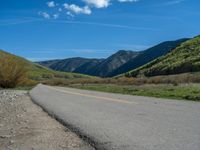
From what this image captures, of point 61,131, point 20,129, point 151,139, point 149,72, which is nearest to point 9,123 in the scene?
point 20,129

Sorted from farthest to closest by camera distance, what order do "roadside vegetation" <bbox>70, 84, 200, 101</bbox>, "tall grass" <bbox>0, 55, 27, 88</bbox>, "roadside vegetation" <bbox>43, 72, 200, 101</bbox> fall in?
"tall grass" <bbox>0, 55, 27, 88</bbox> < "roadside vegetation" <bbox>43, 72, 200, 101</bbox> < "roadside vegetation" <bbox>70, 84, 200, 101</bbox>

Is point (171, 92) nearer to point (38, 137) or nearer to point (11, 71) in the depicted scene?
point (38, 137)

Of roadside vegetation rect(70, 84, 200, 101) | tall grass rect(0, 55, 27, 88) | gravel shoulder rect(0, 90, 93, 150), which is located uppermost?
tall grass rect(0, 55, 27, 88)

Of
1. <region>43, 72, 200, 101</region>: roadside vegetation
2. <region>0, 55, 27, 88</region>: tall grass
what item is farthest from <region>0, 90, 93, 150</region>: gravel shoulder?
<region>0, 55, 27, 88</region>: tall grass

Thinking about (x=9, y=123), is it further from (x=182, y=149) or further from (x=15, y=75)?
(x=15, y=75)

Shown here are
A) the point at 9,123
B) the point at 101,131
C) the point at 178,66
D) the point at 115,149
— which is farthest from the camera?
the point at 178,66

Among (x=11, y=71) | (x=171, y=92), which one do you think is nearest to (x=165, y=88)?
(x=171, y=92)

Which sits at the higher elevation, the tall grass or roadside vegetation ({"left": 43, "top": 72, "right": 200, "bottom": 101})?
the tall grass

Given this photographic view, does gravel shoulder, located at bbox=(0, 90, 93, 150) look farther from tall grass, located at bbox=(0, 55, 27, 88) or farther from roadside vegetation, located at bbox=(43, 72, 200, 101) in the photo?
tall grass, located at bbox=(0, 55, 27, 88)

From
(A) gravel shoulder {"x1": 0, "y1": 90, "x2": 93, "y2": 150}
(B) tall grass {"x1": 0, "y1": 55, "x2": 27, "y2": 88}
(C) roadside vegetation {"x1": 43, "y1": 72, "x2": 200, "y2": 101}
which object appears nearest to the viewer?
(A) gravel shoulder {"x1": 0, "y1": 90, "x2": 93, "y2": 150}

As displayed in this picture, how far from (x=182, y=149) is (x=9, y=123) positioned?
780 centimetres

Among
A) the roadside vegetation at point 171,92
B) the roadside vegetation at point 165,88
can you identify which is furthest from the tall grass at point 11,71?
the roadside vegetation at point 171,92

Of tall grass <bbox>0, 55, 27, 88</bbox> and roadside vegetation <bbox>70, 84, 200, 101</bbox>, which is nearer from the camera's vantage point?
roadside vegetation <bbox>70, 84, 200, 101</bbox>

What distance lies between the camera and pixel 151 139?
7.83 meters
